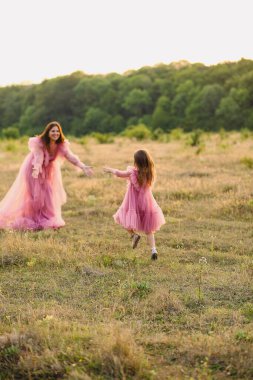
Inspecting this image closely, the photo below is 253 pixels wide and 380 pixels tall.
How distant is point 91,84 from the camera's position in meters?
70.2

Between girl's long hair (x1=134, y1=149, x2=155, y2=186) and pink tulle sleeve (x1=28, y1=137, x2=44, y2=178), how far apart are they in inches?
86.9

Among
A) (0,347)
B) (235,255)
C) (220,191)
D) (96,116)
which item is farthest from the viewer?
(96,116)

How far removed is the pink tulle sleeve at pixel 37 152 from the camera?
9.98m

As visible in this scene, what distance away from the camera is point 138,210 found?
863cm

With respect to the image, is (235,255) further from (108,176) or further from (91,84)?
(91,84)

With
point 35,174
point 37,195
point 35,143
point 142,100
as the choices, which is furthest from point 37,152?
point 142,100

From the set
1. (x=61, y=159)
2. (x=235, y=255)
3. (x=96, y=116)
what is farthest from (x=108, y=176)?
(x=96, y=116)

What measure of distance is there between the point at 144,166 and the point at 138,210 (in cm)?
68

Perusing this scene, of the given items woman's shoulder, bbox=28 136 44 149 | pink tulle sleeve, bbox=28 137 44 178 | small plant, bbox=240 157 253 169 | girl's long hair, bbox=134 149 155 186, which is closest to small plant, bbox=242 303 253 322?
girl's long hair, bbox=134 149 155 186

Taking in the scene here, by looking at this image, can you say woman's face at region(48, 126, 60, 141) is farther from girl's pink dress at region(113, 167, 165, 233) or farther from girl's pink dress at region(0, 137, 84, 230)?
girl's pink dress at region(113, 167, 165, 233)

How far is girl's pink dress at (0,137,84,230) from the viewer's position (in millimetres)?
10000

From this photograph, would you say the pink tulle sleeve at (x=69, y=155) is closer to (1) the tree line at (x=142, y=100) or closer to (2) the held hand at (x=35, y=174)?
(2) the held hand at (x=35, y=174)

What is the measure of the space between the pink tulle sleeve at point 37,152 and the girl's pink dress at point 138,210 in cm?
198

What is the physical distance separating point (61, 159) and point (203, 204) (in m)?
3.23
